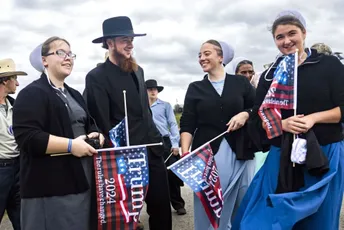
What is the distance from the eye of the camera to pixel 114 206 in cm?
324

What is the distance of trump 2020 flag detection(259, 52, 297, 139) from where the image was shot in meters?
3.04

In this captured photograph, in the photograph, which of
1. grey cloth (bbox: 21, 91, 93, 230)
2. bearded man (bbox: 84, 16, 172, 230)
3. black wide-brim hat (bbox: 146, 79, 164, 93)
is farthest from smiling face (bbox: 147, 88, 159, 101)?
grey cloth (bbox: 21, 91, 93, 230)

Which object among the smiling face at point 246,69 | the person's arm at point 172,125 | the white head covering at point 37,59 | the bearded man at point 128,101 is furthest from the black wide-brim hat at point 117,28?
the person's arm at point 172,125

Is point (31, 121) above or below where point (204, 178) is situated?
above

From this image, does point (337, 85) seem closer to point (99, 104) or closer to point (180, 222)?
point (99, 104)

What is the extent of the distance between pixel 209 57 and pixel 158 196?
1.45 m

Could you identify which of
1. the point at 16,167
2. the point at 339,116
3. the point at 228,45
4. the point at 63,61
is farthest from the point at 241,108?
the point at 16,167

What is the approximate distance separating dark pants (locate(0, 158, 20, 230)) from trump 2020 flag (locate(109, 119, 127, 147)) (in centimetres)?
175

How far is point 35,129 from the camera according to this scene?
296cm

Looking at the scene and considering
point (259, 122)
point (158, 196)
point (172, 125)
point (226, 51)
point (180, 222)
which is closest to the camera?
point (259, 122)

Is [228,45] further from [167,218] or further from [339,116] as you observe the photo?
[167,218]

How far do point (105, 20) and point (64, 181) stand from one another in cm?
160

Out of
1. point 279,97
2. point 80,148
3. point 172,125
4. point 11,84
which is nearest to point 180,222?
point 172,125

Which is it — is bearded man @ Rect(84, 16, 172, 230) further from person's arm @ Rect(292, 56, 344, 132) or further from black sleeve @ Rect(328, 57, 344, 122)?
black sleeve @ Rect(328, 57, 344, 122)
